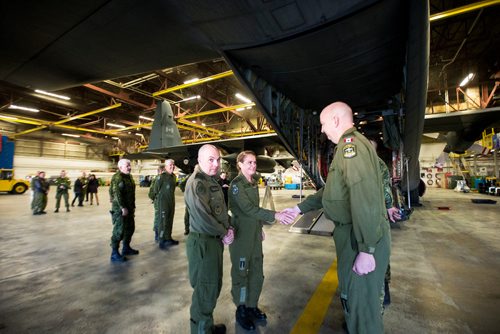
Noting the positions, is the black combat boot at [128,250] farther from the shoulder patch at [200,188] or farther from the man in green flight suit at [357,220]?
the man in green flight suit at [357,220]

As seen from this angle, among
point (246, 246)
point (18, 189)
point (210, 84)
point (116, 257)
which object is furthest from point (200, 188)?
point (18, 189)

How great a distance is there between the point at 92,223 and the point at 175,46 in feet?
24.6

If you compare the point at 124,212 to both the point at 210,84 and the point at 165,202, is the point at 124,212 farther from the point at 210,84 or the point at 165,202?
the point at 210,84

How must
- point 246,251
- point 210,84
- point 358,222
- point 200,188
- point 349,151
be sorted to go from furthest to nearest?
point 210,84 < point 246,251 < point 200,188 < point 349,151 < point 358,222

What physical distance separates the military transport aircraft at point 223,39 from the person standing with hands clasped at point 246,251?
58.9 inches

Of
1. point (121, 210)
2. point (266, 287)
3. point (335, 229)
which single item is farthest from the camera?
point (121, 210)

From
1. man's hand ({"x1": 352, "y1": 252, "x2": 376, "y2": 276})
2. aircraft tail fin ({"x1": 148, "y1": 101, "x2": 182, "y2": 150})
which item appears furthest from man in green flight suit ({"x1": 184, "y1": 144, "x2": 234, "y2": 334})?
aircraft tail fin ({"x1": 148, "y1": 101, "x2": 182, "y2": 150})

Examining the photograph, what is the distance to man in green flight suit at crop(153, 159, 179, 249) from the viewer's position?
4.96 m

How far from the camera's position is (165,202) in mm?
5078

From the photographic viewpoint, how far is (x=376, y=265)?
4.97ft

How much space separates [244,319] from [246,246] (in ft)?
2.20

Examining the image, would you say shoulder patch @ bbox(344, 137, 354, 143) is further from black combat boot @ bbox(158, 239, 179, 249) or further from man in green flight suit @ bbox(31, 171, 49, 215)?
man in green flight suit @ bbox(31, 171, 49, 215)

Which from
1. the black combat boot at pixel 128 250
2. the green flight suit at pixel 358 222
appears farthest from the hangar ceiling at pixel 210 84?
the black combat boot at pixel 128 250

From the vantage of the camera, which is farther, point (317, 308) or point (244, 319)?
point (317, 308)
